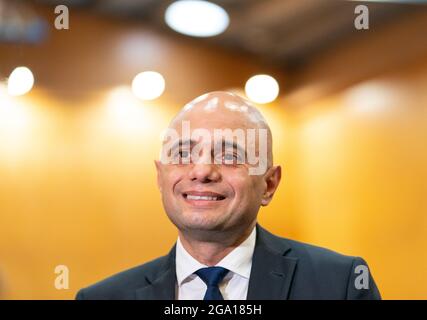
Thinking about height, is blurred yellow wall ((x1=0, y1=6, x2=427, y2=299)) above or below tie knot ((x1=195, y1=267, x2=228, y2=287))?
above

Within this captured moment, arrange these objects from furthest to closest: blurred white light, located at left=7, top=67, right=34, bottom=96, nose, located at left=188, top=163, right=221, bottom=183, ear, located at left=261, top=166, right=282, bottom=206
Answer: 1. blurred white light, located at left=7, top=67, right=34, bottom=96
2. ear, located at left=261, top=166, right=282, bottom=206
3. nose, located at left=188, top=163, right=221, bottom=183

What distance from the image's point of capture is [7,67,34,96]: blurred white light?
1.52 metres

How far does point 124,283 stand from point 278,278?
1.29 ft

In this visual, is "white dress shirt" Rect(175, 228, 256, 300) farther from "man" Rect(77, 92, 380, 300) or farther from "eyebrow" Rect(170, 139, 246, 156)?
"eyebrow" Rect(170, 139, 246, 156)

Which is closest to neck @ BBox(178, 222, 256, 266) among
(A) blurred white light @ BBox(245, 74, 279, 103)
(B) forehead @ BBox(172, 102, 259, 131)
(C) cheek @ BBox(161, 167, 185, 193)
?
(C) cheek @ BBox(161, 167, 185, 193)

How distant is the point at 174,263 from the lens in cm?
139

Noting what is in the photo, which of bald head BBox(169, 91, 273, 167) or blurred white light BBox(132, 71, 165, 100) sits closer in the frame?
bald head BBox(169, 91, 273, 167)

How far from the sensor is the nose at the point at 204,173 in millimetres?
1308

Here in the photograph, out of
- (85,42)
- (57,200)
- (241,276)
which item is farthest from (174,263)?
(85,42)

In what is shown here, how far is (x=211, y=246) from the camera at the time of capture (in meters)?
1.36

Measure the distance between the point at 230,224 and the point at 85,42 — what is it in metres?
0.66

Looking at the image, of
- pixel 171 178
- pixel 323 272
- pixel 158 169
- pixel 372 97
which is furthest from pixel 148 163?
pixel 372 97

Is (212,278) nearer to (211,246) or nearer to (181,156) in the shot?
(211,246)

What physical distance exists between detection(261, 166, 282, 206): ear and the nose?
157 millimetres
